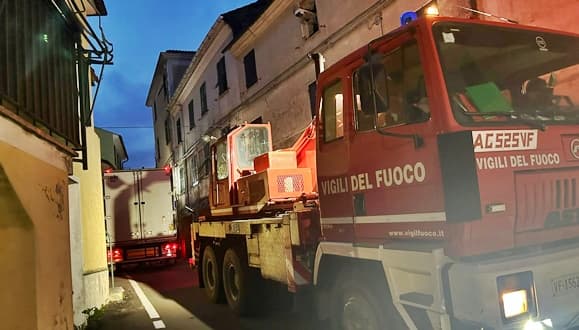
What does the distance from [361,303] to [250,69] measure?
53.8ft

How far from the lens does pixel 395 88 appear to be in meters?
3.93

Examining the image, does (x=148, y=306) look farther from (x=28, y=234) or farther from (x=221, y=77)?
(x=221, y=77)

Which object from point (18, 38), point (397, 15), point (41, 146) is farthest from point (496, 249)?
point (397, 15)

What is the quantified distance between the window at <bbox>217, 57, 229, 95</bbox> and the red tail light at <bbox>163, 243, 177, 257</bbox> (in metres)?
8.57

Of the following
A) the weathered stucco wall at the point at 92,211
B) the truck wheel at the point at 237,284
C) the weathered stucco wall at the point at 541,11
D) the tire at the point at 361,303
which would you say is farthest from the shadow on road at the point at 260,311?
the weathered stucco wall at the point at 541,11

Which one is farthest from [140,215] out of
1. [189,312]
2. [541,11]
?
[541,11]

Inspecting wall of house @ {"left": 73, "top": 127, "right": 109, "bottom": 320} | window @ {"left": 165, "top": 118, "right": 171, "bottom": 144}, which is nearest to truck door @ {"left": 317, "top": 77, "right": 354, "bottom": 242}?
wall of house @ {"left": 73, "top": 127, "right": 109, "bottom": 320}

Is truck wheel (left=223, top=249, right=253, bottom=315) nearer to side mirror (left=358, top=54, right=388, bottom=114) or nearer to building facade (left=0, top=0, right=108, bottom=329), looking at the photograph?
building facade (left=0, top=0, right=108, bottom=329)

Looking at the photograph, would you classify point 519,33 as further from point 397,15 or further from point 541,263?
point 397,15

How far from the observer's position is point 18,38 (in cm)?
507

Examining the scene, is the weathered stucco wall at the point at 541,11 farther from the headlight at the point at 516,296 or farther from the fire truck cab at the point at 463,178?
the headlight at the point at 516,296

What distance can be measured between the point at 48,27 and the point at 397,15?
7.14 m

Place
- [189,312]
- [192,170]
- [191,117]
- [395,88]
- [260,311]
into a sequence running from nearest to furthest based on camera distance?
[395,88], [260,311], [189,312], [192,170], [191,117]

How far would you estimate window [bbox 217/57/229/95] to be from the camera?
22.6 m
